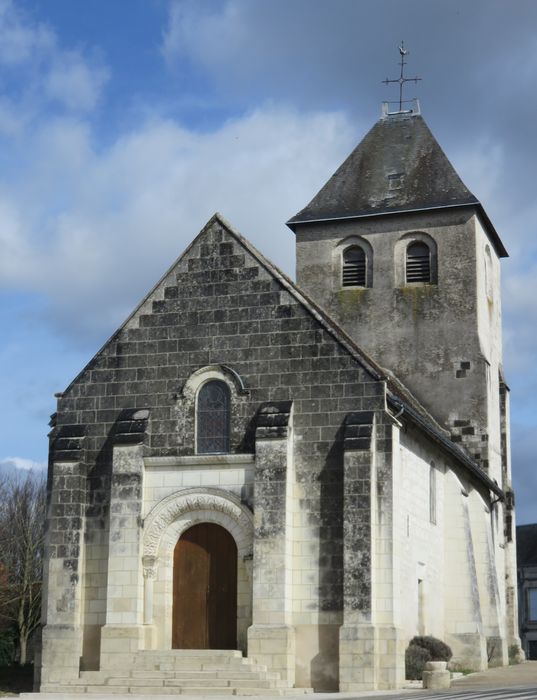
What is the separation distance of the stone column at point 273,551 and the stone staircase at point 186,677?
1.46ft

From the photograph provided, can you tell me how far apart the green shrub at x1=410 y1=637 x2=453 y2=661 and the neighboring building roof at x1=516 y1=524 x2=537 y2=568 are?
1694 inches

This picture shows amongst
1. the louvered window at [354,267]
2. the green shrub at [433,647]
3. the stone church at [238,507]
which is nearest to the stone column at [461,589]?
the stone church at [238,507]

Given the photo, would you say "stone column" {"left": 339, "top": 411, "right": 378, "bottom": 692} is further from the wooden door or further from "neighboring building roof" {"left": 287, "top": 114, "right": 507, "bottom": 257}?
"neighboring building roof" {"left": 287, "top": 114, "right": 507, "bottom": 257}

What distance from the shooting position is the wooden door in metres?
25.5

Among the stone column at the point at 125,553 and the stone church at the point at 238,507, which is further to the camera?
the stone column at the point at 125,553

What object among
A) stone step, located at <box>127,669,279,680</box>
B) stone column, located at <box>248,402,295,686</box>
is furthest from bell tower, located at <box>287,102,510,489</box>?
stone step, located at <box>127,669,279,680</box>

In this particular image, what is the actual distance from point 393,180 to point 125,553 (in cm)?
1734

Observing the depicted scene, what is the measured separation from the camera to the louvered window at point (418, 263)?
36406mm

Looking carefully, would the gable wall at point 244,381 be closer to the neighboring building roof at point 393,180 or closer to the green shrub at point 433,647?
the green shrub at point 433,647

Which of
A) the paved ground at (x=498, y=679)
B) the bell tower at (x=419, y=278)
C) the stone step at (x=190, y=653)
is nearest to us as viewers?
the stone step at (x=190, y=653)

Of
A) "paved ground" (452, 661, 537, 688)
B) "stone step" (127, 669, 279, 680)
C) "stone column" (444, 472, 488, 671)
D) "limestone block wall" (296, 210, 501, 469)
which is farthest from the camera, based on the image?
"limestone block wall" (296, 210, 501, 469)

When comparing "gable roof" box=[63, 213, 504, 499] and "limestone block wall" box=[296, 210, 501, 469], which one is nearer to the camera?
"gable roof" box=[63, 213, 504, 499]

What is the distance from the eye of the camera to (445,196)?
3672cm

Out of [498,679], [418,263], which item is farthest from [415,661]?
[418,263]
